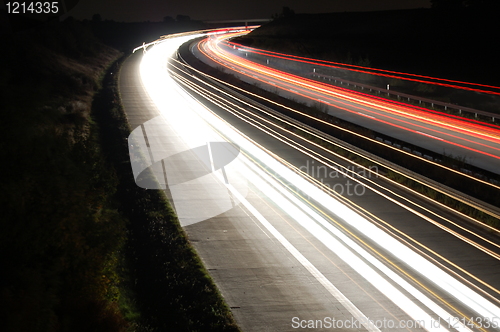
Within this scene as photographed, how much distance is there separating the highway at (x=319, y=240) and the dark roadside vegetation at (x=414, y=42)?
25.5 metres

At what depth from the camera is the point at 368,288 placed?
9.34 m

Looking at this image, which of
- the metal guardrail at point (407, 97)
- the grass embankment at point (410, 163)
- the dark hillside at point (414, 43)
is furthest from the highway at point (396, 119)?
the dark hillside at point (414, 43)

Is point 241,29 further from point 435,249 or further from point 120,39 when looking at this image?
point 435,249

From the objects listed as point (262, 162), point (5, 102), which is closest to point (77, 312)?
point (5, 102)

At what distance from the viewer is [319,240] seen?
11.5 m

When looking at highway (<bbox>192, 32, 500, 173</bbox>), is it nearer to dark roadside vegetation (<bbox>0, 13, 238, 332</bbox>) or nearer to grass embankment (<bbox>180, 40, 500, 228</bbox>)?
grass embankment (<bbox>180, 40, 500, 228</bbox>)

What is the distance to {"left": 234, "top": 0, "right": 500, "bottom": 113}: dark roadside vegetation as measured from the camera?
186 feet

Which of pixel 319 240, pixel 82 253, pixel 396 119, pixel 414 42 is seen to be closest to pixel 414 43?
pixel 414 42

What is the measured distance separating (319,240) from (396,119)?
18.2 metres

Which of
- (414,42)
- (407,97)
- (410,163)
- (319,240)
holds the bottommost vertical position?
(319,240)

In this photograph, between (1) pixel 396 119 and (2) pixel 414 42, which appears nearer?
(1) pixel 396 119

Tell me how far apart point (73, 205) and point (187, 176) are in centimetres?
739

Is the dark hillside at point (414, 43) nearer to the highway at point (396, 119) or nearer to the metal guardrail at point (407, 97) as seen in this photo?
the metal guardrail at point (407, 97)

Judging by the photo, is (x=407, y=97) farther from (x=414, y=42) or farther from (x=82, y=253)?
(x=414, y=42)
